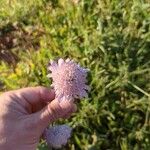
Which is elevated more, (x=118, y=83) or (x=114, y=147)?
(x=118, y=83)

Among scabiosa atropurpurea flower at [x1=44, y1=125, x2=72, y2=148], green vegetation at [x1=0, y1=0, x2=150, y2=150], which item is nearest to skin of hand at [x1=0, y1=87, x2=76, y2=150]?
scabiosa atropurpurea flower at [x1=44, y1=125, x2=72, y2=148]

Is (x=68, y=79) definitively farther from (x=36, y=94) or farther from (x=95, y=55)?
(x=95, y=55)

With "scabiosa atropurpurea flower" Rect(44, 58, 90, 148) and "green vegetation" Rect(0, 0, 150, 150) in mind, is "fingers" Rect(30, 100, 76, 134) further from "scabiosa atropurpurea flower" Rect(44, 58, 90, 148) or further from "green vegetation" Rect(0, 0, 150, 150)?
"green vegetation" Rect(0, 0, 150, 150)

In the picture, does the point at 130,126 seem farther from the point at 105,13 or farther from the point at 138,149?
the point at 105,13

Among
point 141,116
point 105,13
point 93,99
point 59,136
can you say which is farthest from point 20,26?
point 59,136

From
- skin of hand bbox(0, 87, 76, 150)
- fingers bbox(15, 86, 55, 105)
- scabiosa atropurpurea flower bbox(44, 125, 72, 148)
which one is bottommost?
scabiosa atropurpurea flower bbox(44, 125, 72, 148)

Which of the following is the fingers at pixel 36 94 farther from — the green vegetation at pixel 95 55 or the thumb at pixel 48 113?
the green vegetation at pixel 95 55

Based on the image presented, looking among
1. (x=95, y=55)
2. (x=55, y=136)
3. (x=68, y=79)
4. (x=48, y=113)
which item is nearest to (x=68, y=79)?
(x=68, y=79)
